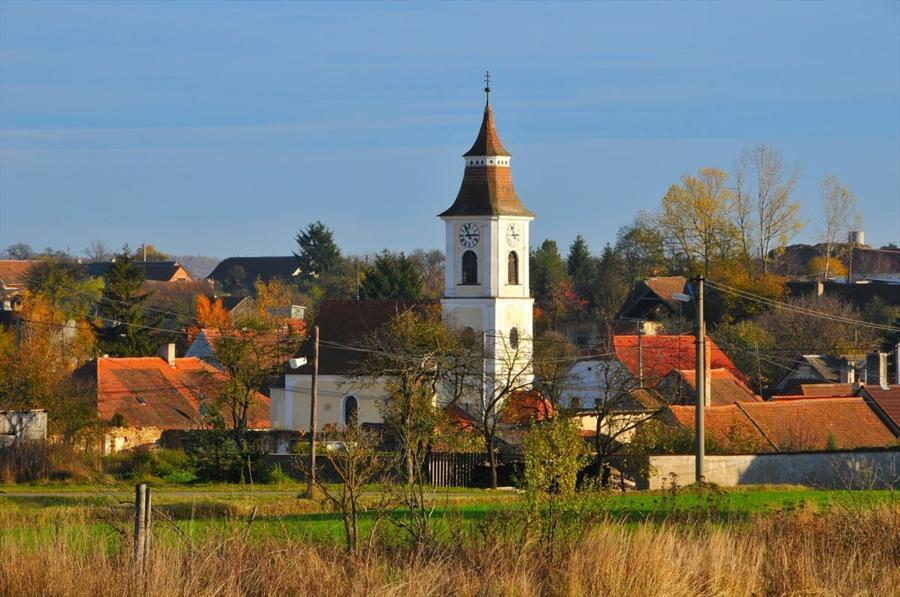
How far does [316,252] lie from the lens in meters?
132

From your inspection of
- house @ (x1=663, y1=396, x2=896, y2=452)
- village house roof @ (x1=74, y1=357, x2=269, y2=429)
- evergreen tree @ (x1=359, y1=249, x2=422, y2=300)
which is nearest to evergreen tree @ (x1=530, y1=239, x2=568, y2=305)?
evergreen tree @ (x1=359, y1=249, x2=422, y2=300)

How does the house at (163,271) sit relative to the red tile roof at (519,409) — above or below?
above

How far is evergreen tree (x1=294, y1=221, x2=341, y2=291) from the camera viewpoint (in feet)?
430

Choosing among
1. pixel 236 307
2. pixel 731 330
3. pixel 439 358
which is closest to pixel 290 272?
pixel 236 307

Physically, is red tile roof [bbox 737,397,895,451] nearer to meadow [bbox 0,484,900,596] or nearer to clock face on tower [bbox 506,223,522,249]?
clock face on tower [bbox 506,223,522,249]

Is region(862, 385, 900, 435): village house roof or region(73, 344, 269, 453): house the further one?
region(73, 344, 269, 453): house

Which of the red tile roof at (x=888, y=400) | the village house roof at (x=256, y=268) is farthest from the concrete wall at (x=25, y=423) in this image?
the village house roof at (x=256, y=268)

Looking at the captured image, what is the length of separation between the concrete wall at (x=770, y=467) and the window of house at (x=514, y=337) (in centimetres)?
2480

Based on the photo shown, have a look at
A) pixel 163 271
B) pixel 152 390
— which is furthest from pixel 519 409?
pixel 163 271

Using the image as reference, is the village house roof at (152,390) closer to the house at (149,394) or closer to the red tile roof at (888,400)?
the house at (149,394)

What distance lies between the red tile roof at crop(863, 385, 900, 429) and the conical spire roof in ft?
67.9

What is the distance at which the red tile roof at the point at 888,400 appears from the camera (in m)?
47.7

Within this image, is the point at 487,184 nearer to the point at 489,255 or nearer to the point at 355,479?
the point at 489,255

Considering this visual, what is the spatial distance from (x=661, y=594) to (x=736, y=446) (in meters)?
27.5
